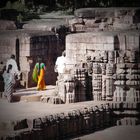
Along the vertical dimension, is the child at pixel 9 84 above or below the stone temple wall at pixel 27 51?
below

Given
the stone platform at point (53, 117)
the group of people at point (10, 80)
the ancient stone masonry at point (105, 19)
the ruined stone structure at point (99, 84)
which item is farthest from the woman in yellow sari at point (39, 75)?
the ancient stone masonry at point (105, 19)

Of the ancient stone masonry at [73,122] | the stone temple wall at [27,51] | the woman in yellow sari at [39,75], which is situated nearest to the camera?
the ancient stone masonry at [73,122]

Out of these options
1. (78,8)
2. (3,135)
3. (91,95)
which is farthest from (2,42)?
(3,135)

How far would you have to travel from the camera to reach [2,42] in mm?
11250

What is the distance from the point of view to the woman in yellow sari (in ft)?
33.5

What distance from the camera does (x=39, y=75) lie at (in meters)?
10.3

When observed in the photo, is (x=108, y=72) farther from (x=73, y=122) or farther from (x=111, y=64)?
(x=73, y=122)

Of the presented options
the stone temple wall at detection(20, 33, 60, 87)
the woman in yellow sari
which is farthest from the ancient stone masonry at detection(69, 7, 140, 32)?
the woman in yellow sari

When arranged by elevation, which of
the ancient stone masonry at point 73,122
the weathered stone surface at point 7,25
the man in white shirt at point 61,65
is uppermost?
the weathered stone surface at point 7,25

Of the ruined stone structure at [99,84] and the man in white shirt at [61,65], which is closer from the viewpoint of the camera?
the ruined stone structure at [99,84]

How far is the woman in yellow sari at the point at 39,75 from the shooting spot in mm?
10219

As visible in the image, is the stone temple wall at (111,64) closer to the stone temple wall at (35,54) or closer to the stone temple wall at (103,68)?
the stone temple wall at (103,68)

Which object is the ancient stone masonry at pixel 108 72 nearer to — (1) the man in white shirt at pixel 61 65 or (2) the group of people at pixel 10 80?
(1) the man in white shirt at pixel 61 65

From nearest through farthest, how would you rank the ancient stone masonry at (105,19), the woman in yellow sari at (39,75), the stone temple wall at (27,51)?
the woman in yellow sari at (39,75) → the stone temple wall at (27,51) → the ancient stone masonry at (105,19)
